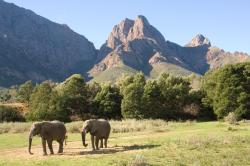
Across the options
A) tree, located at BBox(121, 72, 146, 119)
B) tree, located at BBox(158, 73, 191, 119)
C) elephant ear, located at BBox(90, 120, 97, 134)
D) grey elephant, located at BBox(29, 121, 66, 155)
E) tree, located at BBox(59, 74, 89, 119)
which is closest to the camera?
grey elephant, located at BBox(29, 121, 66, 155)

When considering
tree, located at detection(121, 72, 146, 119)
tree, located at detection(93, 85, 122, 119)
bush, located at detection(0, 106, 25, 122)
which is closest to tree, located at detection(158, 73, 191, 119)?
tree, located at detection(121, 72, 146, 119)

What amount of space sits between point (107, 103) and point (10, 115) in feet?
57.2

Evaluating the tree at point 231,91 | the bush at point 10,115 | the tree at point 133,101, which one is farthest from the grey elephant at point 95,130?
the bush at point 10,115

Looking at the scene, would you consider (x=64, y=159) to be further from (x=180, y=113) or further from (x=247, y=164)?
(x=180, y=113)

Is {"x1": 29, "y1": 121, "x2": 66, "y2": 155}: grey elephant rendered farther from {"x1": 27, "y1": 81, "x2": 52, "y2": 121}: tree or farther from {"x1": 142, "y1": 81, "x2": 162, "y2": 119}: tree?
{"x1": 142, "y1": 81, "x2": 162, "y2": 119}: tree

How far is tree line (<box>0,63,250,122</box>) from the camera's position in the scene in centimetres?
7100

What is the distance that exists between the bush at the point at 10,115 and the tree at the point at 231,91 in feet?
113

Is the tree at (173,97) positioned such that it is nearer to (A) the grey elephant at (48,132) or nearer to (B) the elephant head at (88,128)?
(B) the elephant head at (88,128)

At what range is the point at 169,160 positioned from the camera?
23531mm

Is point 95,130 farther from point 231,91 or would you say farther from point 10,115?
point 10,115

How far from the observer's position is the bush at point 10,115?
73.8 metres

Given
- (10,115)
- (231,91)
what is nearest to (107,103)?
(10,115)

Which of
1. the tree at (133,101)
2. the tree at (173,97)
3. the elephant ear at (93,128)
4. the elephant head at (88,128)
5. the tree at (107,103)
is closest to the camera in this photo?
the elephant head at (88,128)

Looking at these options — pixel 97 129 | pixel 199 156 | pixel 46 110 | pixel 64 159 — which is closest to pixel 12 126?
pixel 46 110
